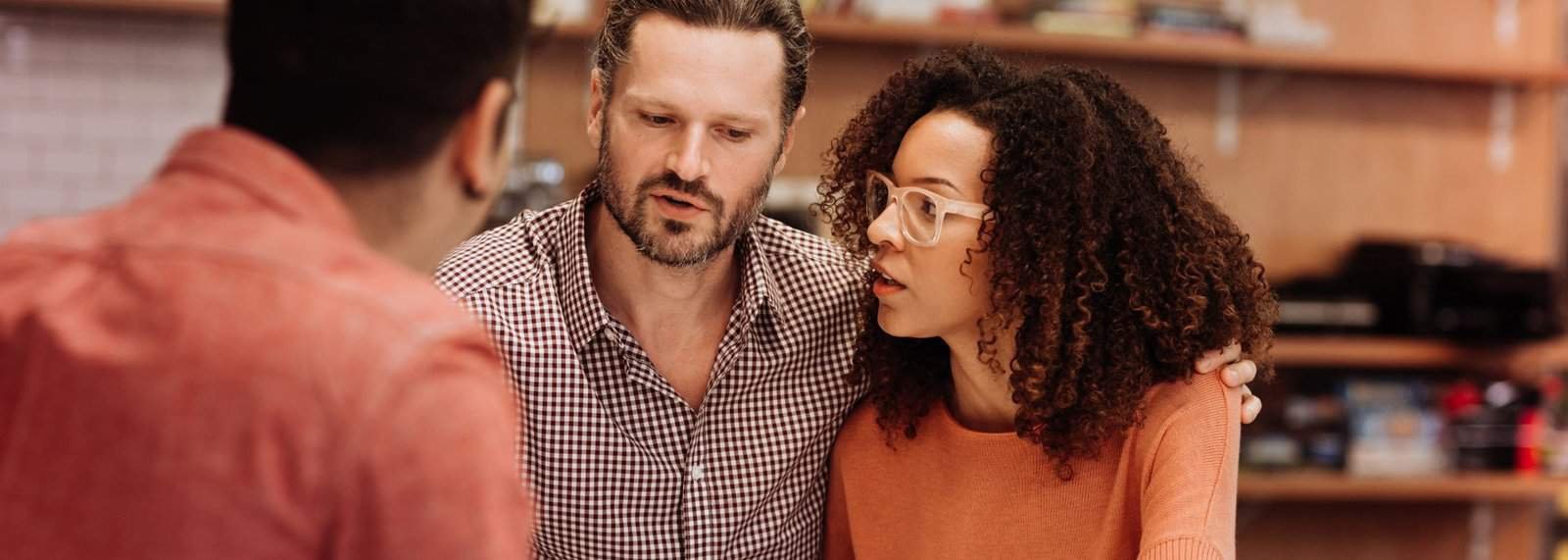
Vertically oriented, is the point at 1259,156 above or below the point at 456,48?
below

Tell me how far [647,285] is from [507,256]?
18 centimetres

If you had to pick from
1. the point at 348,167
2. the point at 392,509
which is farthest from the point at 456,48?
the point at 392,509

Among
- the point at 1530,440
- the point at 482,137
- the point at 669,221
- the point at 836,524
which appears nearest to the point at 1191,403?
the point at 836,524

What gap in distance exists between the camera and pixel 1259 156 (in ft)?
13.8

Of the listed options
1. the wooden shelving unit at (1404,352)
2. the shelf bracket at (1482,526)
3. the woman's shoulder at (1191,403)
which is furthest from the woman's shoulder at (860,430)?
the shelf bracket at (1482,526)

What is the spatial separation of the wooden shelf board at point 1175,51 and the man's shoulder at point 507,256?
169 centimetres

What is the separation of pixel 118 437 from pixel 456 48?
11.4 inches

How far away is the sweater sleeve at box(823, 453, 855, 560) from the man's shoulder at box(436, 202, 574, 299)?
0.47 meters

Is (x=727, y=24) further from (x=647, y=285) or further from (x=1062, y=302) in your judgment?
(x=1062, y=302)

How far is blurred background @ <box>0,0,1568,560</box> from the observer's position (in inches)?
145

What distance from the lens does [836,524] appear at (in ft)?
6.33

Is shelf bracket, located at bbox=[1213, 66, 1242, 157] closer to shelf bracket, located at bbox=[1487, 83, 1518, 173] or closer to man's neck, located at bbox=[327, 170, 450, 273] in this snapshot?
shelf bracket, located at bbox=[1487, 83, 1518, 173]

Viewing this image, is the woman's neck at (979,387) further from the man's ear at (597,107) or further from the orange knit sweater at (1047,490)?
the man's ear at (597,107)

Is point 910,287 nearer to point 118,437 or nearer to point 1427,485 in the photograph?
point 118,437
